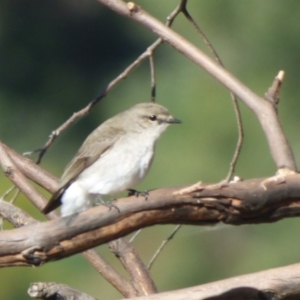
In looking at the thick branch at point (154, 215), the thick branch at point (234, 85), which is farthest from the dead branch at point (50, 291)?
the thick branch at point (234, 85)

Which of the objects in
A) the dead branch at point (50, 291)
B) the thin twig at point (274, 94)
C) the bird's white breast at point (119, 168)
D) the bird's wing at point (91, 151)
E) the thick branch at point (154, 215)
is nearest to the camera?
the thick branch at point (154, 215)

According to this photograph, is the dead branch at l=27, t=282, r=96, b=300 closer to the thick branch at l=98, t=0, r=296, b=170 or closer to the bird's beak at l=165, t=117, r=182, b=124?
the thick branch at l=98, t=0, r=296, b=170

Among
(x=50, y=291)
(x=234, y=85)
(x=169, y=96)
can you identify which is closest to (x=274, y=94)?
(x=234, y=85)

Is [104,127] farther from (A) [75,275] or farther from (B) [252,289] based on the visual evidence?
(A) [75,275]

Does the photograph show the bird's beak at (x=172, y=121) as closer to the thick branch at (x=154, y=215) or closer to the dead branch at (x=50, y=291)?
the thick branch at (x=154, y=215)

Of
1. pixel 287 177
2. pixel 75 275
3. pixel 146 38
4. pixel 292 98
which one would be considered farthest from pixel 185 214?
pixel 146 38

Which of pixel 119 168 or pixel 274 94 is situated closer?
pixel 274 94

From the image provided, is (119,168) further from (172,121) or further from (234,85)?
(234,85)
